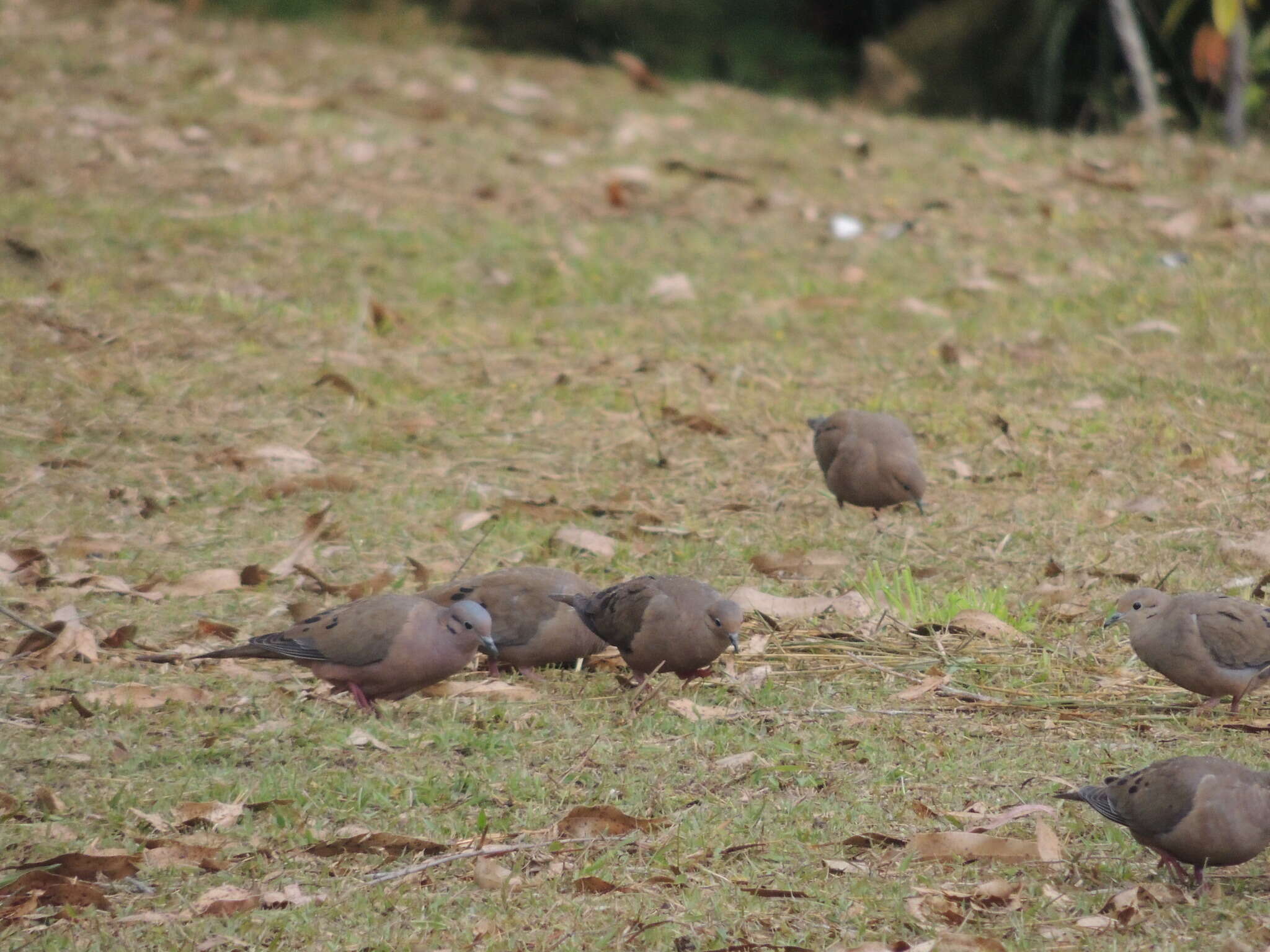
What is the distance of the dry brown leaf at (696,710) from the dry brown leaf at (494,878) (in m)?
1.03

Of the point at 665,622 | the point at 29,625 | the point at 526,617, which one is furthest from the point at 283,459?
the point at 665,622

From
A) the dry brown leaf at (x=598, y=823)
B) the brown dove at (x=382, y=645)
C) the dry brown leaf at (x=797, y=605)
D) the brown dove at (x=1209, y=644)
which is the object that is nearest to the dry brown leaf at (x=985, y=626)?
the dry brown leaf at (x=797, y=605)

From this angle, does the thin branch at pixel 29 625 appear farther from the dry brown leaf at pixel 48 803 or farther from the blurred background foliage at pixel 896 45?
the blurred background foliage at pixel 896 45

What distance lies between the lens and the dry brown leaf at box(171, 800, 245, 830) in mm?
3678

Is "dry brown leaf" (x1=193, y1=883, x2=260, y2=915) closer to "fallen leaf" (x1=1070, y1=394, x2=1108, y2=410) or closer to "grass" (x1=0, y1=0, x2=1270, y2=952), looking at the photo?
"grass" (x1=0, y1=0, x2=1270, y2=952)

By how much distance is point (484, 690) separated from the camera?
4605 millimetres

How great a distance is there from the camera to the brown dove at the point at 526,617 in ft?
15.3

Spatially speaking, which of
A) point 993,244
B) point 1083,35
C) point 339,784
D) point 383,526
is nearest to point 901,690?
point 339,784

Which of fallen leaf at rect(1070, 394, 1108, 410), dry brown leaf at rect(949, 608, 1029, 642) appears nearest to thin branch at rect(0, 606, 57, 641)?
dry brown leaf at rect(949, 608, 1029, 642)

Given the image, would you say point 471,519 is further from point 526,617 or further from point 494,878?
point 494,878

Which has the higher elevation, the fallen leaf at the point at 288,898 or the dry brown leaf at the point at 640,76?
the dry brown leaf at the point at 640,76

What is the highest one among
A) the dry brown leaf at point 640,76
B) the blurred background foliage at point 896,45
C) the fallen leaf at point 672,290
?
the blurred background foliage at point 896,45

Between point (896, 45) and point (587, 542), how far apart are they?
8.02 meters

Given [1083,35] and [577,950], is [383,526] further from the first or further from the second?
[1083,35]
